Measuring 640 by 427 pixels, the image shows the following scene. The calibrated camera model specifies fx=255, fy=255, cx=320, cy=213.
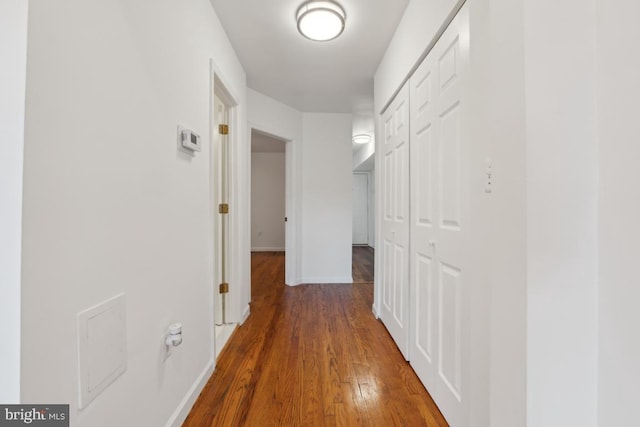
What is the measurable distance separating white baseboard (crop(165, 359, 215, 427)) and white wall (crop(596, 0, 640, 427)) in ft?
5.03

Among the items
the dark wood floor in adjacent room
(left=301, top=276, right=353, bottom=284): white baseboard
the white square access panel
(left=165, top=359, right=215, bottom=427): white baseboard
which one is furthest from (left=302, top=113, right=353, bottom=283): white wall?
the white square access panel

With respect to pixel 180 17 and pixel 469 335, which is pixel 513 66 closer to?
pixel 469 335

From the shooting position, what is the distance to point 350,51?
2238mm

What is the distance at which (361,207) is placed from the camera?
305 inches

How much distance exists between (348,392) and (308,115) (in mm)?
3323

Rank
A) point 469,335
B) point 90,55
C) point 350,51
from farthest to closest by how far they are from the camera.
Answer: point 350,51, point 469,335, point 90,55

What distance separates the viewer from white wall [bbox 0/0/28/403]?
544 mm

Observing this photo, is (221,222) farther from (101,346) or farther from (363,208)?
(363,208)

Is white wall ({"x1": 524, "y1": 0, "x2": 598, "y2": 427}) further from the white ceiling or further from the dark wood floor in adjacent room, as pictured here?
the white ceiling

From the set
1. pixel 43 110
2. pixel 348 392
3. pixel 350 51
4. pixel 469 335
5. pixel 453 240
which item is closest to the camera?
pixel 43 110

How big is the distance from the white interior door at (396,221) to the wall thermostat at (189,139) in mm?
1345

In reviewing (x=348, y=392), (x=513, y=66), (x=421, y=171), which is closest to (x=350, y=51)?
(x=421, y=171)

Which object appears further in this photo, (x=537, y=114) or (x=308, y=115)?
(x=308, y=115)

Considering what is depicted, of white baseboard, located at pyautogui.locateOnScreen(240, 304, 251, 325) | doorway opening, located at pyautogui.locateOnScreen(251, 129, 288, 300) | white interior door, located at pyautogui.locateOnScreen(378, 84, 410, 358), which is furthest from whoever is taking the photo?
doorway opening, located at pyautogui.locateOnScreen(251, 129, 288, 300)
